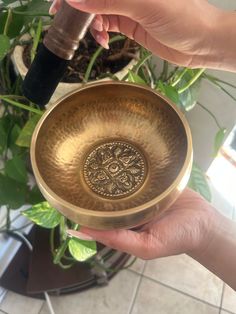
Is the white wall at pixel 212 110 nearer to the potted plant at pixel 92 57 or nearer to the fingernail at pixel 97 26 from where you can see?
the potted plant at pixel 92 57

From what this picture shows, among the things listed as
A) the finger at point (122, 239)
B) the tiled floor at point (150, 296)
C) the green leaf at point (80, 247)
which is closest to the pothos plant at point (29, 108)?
the green leaf at point (80, 247)

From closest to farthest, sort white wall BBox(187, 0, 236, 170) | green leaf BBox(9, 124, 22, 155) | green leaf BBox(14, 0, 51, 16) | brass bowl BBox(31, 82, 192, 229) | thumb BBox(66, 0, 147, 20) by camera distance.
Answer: thumb BBox(66, 0, 147, 20) → brass bowl BBox(31, 82, 192, 229) → green leaf BBox(14, 0, 51, 16) → green leaf BBox(9, 124, 22, 155) → white wall BBox(187, 0, 236, 170)

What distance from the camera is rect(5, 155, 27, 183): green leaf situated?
25.9 inches

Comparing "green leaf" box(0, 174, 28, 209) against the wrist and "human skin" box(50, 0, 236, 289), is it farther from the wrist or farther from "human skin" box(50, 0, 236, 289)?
the wrist

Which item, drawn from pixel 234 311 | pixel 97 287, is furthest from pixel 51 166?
pixel 234 311

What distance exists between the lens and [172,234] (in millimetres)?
574

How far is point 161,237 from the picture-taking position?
57 cm

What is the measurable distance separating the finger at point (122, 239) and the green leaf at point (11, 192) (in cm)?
21

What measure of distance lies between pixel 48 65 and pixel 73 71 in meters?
0.29

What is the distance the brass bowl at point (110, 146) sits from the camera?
490mm

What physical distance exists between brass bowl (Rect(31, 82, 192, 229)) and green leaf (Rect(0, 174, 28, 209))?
0.67 ft

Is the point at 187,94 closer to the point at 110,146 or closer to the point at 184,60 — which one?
the point at 184,60

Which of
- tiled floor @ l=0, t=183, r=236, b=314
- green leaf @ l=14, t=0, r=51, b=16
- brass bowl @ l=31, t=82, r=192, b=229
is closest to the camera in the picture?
brass bowl @ l=31, t=82, r=192, b=229

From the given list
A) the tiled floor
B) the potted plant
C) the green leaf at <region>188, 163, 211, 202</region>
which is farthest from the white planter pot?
the tiled floor
